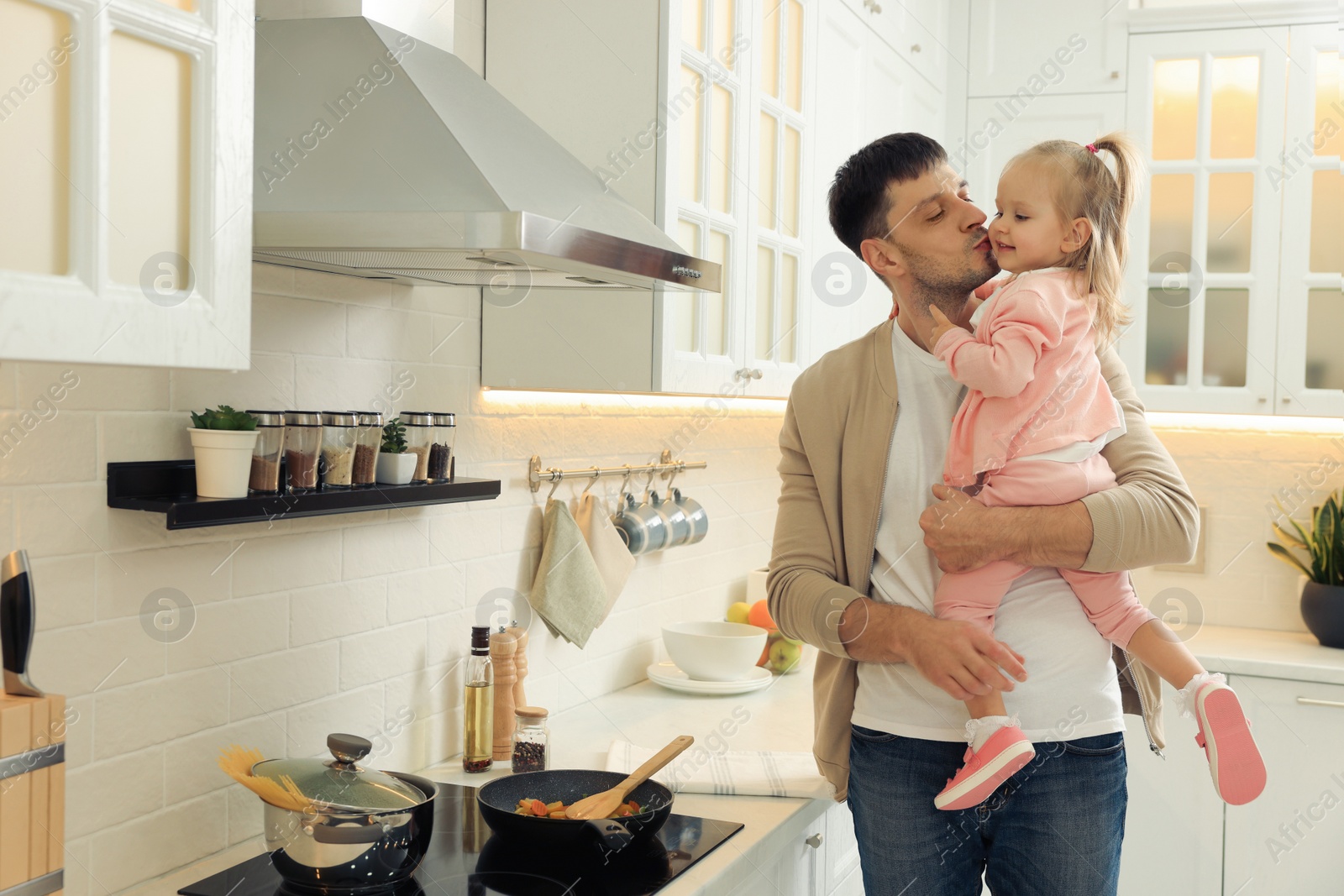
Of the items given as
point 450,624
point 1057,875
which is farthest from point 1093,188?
point 450,624

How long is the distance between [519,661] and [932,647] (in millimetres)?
843

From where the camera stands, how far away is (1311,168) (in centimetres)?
317

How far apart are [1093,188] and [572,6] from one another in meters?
0.98

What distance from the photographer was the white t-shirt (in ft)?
4.86

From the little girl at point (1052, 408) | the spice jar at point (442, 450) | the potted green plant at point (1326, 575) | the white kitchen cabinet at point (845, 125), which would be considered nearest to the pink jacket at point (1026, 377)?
the little girl at point (1052, 408)

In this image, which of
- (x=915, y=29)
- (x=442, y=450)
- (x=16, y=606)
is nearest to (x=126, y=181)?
(x=16, y=606)

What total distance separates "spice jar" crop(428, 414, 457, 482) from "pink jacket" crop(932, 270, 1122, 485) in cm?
77

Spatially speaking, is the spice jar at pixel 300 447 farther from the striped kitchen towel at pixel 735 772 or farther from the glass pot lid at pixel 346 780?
the striped kitchen towel at pixel 735 772

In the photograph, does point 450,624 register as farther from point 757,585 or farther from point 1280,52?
point 1280,52

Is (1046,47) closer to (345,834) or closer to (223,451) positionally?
(223,451)

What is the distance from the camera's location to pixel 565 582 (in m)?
2.19

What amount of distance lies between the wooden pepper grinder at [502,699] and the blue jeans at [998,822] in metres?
0.66

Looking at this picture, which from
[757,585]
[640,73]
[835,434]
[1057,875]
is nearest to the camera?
[1057,875]

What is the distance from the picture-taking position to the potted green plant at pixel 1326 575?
10.2 ft
